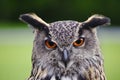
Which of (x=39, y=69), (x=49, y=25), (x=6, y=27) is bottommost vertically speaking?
(x=39, y=69)

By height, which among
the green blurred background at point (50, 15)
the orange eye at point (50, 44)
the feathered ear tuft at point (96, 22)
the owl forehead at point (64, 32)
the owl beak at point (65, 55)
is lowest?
the owl beak at point (65, 55)

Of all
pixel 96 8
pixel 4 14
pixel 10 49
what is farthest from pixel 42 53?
pixel 4 14

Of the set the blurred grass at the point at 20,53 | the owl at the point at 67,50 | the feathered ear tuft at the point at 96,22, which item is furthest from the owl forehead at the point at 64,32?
the blurred grass at the point at 20,53

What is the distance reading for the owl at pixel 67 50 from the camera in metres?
4.84

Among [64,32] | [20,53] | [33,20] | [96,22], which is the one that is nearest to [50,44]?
[64,32]

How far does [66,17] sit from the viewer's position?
23844 mm

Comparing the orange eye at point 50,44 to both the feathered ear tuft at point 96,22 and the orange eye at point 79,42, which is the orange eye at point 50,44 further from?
the feathered ear tuft at point 96,22

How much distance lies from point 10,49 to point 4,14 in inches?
244

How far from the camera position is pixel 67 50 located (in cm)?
482

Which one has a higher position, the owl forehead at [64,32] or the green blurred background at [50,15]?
the green blurred background at [50,15]

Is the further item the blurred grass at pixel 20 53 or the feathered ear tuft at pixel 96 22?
the blurred grass at pixel 20 53

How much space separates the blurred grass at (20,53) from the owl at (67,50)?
19.1 ft

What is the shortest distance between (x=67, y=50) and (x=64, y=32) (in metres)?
0.13

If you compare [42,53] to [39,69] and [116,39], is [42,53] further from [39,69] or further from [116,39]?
[116,39]
